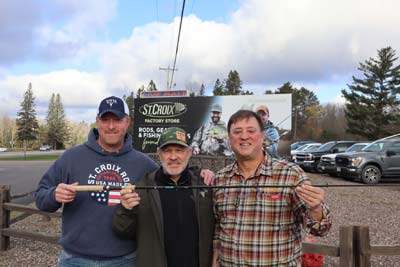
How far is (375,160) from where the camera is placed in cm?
1506

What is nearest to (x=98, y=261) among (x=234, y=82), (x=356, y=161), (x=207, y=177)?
(x=207, y=177)

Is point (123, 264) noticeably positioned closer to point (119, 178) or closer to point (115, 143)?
point (119, 178)

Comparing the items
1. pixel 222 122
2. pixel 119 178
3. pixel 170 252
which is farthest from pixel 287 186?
pixel 222 122

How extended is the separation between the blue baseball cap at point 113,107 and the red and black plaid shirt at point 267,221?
3.16ft

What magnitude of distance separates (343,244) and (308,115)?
75536mm

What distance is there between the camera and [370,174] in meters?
15.0

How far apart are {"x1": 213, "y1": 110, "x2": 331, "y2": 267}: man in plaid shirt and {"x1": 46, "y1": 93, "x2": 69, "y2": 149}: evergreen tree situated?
103384 millimetres

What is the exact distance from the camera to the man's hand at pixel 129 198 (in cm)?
236

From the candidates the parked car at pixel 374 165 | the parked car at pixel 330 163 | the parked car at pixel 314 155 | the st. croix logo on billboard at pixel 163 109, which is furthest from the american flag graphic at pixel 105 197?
the parked car at pixel 314 155

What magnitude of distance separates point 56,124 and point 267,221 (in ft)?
348

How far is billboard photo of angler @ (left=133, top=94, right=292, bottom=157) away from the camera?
13789mm

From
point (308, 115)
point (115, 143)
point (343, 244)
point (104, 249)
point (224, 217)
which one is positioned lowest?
point (343, 244)

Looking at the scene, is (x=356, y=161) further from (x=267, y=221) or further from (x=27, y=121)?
(x=27, y=121)

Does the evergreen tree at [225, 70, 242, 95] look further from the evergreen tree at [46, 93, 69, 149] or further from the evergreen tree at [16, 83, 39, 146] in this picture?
the evergreen tree at [46, 93, 69, 149]
